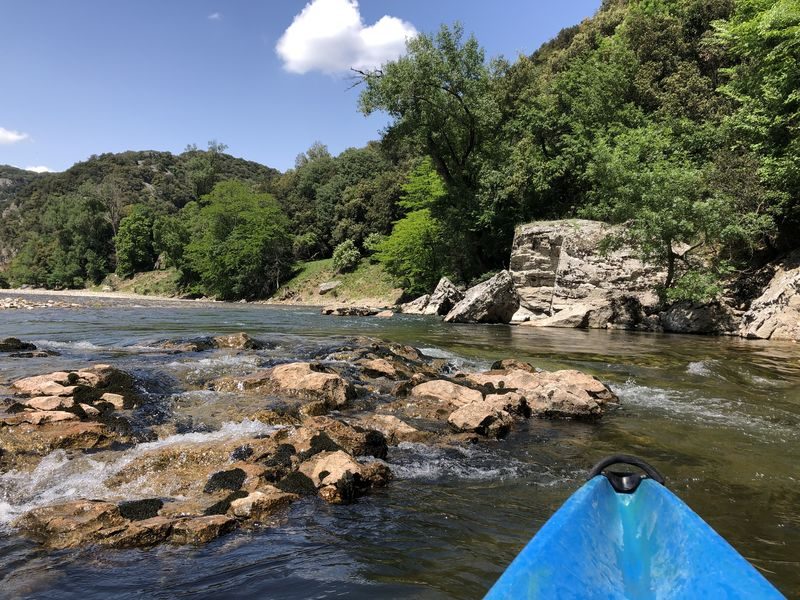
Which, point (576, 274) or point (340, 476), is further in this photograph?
point (576, 274)

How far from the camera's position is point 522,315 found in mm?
25047

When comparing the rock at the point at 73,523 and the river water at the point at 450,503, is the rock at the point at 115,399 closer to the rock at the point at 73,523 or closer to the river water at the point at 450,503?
the river water at the point at 450,503

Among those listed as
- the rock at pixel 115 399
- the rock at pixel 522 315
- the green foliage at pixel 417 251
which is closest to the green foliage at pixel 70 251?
the green foliage at pixel 417 251

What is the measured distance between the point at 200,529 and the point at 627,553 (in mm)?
2978

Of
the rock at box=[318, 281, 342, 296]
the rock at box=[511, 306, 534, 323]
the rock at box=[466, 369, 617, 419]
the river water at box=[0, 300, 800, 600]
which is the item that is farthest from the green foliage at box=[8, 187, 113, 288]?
the rock at box=[466, 369, 617, 419]

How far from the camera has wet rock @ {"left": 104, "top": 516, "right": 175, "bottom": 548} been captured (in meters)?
3.60

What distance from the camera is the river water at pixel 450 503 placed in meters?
3.21

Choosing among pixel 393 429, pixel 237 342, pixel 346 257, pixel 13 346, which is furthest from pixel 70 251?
pixel 393 429

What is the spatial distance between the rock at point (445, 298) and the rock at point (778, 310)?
13.9 m

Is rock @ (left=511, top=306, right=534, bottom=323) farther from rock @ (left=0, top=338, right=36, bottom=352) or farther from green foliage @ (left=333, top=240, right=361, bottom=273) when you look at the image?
green foliage @ (left=333, top=240, right=361, bottom=273)

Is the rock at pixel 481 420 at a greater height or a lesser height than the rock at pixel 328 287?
lesser

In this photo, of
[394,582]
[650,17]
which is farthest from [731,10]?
[394,582]

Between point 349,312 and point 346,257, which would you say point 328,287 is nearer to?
point 346,257

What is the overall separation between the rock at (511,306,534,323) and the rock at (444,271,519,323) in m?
0.24
